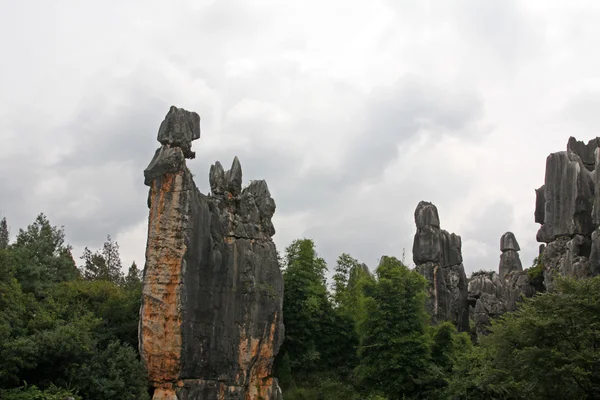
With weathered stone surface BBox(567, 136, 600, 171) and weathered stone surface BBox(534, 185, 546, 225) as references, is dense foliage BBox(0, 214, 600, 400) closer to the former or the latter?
weathered stone surface BBox(534, 185, 546, 225)

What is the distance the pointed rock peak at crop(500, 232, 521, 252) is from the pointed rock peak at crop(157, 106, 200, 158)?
42.5 metres

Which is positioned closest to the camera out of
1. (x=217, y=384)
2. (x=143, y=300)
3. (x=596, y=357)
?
(x=596, y=357)

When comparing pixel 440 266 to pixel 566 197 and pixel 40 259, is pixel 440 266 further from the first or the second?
pixel 40 259

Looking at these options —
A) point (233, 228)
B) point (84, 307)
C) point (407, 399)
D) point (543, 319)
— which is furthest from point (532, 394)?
point (84, 307)

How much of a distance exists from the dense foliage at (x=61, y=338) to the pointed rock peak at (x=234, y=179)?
23.1 ft

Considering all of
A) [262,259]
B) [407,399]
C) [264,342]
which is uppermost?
[262,259]

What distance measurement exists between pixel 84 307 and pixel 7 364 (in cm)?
637

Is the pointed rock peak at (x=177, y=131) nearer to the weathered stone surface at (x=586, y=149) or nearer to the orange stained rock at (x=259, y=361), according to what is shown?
the orange stained rock at (x=259, y=361)

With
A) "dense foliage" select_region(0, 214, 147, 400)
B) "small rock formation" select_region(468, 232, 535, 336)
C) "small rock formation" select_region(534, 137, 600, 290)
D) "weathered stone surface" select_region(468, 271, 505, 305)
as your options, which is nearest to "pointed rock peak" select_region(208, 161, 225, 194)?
"dense foliage" select_region(0, 214, 147, 400)

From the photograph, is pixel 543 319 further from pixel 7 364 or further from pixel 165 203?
pixel 7 364

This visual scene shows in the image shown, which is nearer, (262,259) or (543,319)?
(543,319)

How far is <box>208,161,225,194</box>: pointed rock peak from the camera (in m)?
31.4

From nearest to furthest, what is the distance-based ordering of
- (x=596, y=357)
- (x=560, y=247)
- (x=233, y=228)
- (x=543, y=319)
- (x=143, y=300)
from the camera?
1. (x=596, y=357)
2. (x=543, y=319)
3. (x=143, y=300)
4. (x=233, y=228)
5. (x=560, y=247)

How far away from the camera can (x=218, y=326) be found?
28.2 m
